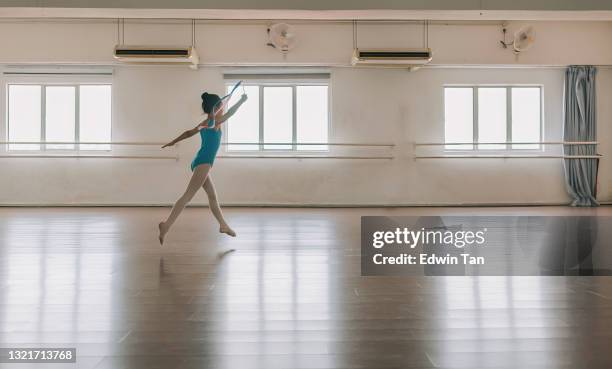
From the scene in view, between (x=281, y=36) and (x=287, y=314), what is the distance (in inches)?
272

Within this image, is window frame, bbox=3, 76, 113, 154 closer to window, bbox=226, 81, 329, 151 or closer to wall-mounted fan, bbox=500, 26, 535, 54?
window, bbox=226, 81, 329, 151

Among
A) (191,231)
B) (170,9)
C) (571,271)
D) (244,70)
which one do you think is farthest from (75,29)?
(571,271)

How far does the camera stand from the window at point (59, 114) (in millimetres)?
9094

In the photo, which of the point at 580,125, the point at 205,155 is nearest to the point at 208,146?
the point at 205,155

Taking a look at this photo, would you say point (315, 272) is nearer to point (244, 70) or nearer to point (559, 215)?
point (559, 215)

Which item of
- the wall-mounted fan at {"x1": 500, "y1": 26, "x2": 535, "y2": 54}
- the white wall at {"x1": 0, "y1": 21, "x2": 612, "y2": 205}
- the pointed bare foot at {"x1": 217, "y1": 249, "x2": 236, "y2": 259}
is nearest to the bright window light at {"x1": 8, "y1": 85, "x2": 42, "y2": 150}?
the white wall at {"x1": 0, "y1": 21, "x2": 612, "y2": 205}

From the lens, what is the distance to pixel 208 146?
395cm

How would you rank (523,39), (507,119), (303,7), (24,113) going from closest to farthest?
(303,7)
(523,39)
(24,113)
(507,119)

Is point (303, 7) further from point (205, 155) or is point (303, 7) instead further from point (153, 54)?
point (153, 54)

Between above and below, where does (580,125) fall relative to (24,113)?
below

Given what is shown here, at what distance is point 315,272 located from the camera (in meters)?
2.63

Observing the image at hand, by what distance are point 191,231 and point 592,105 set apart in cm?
760

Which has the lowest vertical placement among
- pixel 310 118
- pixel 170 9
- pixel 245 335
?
pixel 245 335

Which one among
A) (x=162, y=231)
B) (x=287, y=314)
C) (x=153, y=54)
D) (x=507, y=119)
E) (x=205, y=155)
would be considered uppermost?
(x=153, y=54)
